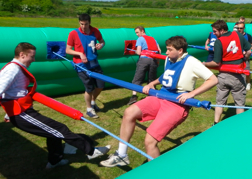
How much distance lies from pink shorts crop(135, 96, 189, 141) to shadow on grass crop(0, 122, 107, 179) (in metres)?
1.15

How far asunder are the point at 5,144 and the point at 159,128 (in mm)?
2740

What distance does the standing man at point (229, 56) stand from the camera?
15.0 ft

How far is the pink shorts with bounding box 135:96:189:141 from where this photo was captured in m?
3.18

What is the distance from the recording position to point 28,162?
3980mm

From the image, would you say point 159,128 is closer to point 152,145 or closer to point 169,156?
point 152,145

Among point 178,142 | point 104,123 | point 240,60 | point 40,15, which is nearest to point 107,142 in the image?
point 104,123

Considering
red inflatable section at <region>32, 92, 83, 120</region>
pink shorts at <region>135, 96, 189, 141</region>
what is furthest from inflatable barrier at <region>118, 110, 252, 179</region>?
red inflatable section at <region>32, 92, 83, 120</region>

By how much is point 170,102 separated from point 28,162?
89.8 inches

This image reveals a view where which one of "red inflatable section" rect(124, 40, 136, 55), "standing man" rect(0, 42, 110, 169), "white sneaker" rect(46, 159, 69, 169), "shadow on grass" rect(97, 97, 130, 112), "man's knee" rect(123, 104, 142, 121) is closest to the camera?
"standing man" rect(0, 42, 110, 169)

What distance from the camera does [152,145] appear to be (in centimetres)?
318

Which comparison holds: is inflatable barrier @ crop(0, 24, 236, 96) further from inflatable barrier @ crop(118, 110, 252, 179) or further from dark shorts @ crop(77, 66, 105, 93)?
inflatable barrier @ crop(118, 110, 252, 179)

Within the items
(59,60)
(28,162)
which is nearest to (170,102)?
(28,162)

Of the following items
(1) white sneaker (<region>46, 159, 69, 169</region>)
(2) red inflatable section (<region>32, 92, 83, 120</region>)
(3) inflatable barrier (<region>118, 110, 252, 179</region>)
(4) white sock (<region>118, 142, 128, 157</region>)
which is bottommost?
(1) white sneaker (<region>46, 159, 69, 169</region>)

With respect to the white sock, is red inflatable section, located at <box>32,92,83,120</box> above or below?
above
